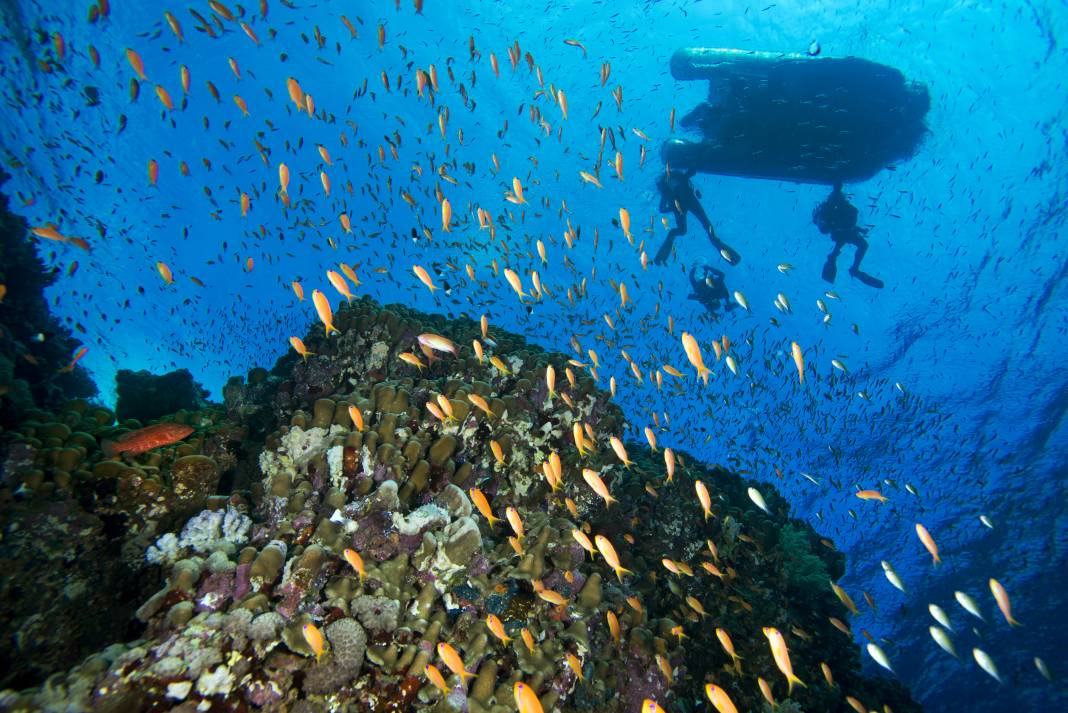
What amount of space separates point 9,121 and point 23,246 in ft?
89.7

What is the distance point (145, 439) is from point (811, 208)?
39438 mm

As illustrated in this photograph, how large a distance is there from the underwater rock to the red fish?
25.4 feet

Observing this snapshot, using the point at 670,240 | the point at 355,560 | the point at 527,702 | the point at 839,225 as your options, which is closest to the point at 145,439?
the point at 355,560

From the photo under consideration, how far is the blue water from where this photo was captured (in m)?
21.3

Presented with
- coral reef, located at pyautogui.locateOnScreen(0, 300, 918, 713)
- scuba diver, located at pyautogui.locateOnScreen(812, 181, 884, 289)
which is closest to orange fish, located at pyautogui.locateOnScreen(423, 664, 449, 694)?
coral reef, located at pyautogui.locateOnScreen(0, 300, 918, 713)

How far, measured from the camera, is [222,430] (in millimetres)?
5055

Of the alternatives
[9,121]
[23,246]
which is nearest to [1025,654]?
[23,246]

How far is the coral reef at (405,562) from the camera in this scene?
2652 mm

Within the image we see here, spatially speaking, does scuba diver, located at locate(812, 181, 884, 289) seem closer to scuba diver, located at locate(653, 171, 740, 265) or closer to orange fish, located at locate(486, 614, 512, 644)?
scuba diver, located at locate(653, 171, 740, 265)

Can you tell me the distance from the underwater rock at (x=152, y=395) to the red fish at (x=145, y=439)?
305 inches

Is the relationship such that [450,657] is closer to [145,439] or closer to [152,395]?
[145,439]

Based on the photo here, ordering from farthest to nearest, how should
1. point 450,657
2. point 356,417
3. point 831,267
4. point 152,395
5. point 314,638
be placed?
point 831,267 < point 152,395 < point 356,417 < point 450,657 < point 314,638

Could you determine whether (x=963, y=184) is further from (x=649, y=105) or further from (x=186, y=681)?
(x=186, y=681)

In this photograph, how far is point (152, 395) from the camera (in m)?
11.0
